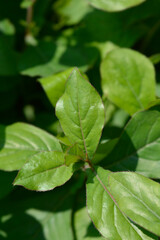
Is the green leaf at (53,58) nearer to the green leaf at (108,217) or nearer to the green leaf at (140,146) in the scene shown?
the green leaf at (140,146)

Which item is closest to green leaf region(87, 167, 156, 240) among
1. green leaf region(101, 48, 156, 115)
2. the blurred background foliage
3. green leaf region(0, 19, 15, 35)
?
the blurred background foliage

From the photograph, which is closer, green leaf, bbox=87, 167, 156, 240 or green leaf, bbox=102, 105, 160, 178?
green leaf, bbox=87, 167, 156, 240

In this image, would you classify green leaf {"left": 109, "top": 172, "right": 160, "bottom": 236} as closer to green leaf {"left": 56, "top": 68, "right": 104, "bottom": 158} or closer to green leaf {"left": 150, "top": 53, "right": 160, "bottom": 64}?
green leaf {"left": 56, "top": 68, "right": 104, "bottom": 158}

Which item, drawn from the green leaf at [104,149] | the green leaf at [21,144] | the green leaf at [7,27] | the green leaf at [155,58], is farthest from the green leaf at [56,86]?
the green leaf at [7,27]

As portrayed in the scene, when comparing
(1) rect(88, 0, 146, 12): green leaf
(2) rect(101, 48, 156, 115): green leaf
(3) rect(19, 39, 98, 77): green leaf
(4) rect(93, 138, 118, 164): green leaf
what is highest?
(1) rect(88, 0, 146, 12): green leaf

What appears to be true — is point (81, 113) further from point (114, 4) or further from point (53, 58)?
point (53, 58)

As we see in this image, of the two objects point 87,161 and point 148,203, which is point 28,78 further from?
point 148,203

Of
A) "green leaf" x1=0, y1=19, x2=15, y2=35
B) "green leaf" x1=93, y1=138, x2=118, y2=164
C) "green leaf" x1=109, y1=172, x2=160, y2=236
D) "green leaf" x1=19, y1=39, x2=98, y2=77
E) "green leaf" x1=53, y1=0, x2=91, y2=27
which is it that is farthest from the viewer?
"green leaf" x1=53, y1=0, x2=91, y2=27
